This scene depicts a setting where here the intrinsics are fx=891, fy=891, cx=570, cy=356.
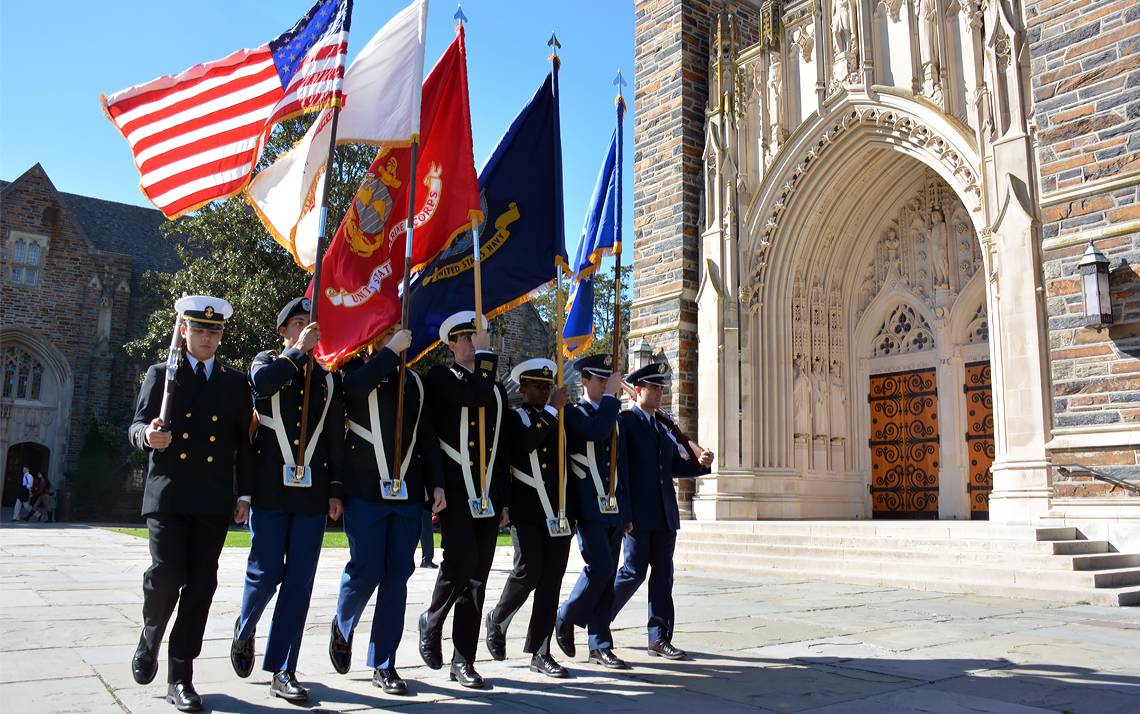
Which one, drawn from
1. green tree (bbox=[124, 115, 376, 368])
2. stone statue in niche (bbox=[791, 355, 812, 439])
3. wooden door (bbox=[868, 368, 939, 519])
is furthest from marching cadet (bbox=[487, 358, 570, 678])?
green tree (bbox=[124, 115, 376, 368])

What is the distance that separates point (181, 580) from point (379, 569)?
86 cm

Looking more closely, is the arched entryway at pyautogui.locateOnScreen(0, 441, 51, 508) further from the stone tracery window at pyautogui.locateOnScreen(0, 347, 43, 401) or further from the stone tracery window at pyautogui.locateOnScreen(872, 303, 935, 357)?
the stone tracery window at pyautogui.locateOnScreen(872, 303, 935, 357)

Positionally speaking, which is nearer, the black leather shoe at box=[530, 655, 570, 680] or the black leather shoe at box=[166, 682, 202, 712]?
the black leather shoe at box=[166, 682, 202, 712]

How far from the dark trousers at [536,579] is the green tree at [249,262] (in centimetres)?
1784

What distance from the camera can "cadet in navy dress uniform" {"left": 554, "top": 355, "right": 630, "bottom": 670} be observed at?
4.90 meters

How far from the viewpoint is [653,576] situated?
5312 mm

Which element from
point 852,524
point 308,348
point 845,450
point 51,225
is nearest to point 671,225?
point 845,450

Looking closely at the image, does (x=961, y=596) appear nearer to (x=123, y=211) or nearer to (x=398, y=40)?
(x=398, y=40)

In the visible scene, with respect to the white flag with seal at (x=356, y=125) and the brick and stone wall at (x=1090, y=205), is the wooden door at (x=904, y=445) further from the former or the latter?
the white flag with seal at (x=356, y=125)

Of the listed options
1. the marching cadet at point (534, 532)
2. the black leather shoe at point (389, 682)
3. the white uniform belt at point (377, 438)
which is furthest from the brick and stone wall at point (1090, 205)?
the black leather shoe at point (389, 682)

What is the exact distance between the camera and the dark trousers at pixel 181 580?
148 inches

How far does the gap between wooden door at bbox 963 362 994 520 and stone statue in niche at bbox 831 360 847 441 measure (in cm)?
184

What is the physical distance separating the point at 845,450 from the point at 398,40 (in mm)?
10435

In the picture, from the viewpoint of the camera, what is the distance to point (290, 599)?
4016 millimetres
